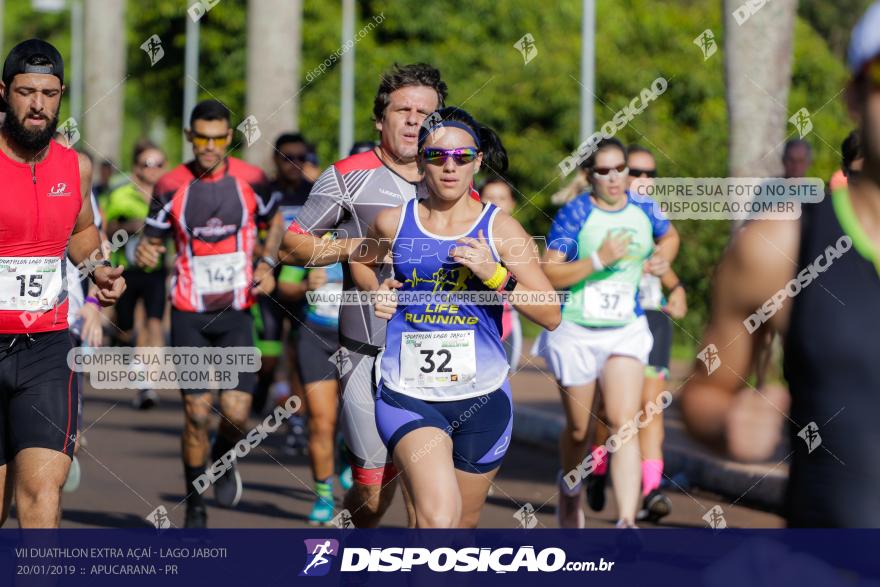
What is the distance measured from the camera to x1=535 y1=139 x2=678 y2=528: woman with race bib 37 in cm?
881

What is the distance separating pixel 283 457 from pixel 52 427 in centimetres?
652

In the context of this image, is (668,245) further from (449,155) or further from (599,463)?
(449,155)

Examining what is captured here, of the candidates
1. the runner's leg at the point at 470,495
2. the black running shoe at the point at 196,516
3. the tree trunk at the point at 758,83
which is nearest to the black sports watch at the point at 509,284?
the runner's leg at the point at 470,495

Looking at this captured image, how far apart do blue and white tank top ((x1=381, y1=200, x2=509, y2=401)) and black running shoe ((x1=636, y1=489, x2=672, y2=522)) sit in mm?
3397

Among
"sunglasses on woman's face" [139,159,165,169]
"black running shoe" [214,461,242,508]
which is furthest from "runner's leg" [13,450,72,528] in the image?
"sunglasses on woman's face" [139,159,165,169]

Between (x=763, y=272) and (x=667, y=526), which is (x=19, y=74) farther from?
(x=667, y=526)

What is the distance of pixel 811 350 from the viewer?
316 cm

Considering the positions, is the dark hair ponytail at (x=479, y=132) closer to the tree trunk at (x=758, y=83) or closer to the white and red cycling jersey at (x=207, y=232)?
the white and red cycling jersey at (x=207, y=232)

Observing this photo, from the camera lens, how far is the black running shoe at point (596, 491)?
9.66 metres

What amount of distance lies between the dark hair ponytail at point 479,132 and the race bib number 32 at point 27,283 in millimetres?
1364

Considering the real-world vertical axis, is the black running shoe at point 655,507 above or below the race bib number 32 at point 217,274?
below

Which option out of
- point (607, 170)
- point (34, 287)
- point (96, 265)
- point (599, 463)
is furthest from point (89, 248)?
point (599, 463)

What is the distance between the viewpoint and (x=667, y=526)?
9.34m

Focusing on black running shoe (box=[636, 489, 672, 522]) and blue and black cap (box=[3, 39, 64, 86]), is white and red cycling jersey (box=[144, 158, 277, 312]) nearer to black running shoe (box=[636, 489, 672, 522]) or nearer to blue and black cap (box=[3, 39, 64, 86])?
black running shoe (box=[636, 489, 672, 522])
